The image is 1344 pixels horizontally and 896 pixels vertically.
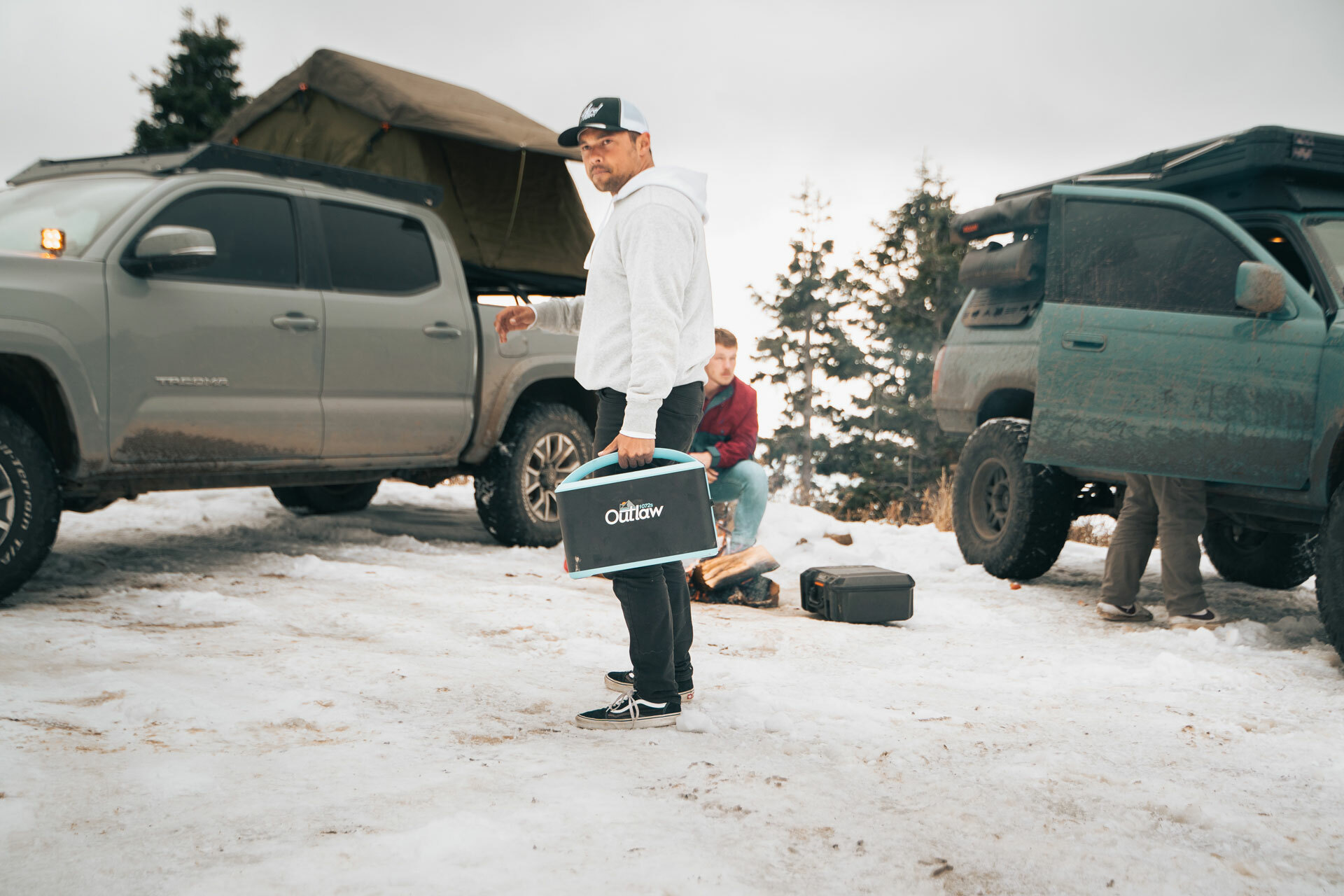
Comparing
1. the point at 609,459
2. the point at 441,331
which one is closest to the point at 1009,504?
the point at 441,331

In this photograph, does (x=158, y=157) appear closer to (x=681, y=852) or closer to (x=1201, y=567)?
(x=681, y=852)

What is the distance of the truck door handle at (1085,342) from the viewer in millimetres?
5621

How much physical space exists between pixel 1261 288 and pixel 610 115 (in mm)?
3467

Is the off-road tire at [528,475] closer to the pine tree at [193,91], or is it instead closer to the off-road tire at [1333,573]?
the off-road tire at [1333,573]

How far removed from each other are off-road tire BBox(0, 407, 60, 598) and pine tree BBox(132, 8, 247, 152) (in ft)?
69.2

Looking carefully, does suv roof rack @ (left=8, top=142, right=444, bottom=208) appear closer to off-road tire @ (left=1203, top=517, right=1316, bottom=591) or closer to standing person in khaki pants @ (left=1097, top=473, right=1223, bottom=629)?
standing person in khaki pants @ (left=1097, top=473, right=1223, bottom=629)

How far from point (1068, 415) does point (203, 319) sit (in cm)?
451

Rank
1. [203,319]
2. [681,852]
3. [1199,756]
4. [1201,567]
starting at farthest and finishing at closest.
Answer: [1201,567] → [203,319] → [1199,756] → [681,852]

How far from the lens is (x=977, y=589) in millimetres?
6387

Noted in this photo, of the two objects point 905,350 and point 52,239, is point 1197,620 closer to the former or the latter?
point 52,239

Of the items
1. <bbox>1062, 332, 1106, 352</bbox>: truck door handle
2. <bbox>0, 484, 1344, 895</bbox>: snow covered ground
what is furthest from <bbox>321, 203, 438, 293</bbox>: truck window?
<bbox>1062, 332, 1106, 352</bbox>: truck door handle

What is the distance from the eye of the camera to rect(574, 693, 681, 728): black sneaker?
327 cm

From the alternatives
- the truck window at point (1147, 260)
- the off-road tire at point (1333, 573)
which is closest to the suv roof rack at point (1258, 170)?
the truck window at point (1147, 260)

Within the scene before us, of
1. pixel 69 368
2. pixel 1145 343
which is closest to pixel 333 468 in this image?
pixel 69 368
